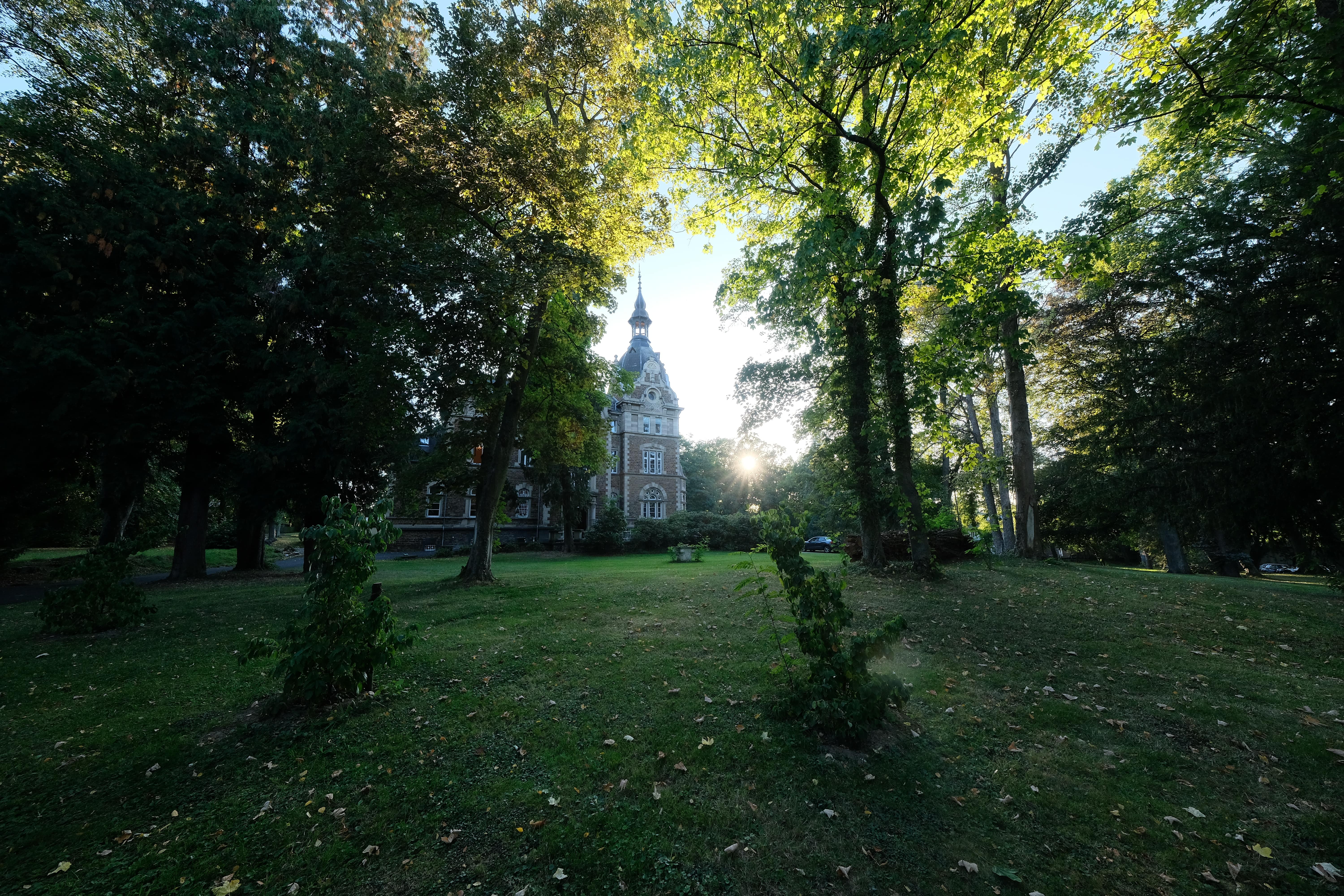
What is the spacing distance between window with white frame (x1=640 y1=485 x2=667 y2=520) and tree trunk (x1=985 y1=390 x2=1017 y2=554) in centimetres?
2592

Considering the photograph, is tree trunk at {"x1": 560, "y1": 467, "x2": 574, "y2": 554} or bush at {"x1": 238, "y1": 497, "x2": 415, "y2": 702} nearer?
bush at {"x1": 238, "y1": 497, "x2": 415, "y2": 702}

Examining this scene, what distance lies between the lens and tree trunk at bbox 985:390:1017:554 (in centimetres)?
2241

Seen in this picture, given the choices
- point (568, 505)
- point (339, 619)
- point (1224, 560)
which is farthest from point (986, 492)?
point (339, 619)

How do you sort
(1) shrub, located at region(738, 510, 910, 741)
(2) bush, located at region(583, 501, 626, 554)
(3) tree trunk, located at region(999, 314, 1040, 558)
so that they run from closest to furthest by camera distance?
1. (1) shrub, located at region(738, 510, 910, 741)
2. (3) tree trunk, located at region(999, 314, 1040, 558)
3. (2) bush, located at region(583, 501, 626, 554)

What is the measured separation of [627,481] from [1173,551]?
110 feet

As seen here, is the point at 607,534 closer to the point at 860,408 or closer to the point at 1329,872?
the point at 860,408

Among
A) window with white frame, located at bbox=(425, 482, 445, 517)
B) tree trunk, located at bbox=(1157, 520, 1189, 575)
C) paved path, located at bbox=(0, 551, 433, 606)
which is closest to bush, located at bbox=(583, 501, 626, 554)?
window with white frame, located at bbox=(425, 482, 445, 517)

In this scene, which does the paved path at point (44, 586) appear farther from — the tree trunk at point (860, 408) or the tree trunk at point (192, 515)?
the tree trunk at point (860, 408)

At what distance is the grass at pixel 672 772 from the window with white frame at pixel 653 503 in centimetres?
3586

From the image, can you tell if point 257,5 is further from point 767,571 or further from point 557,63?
point 767,571

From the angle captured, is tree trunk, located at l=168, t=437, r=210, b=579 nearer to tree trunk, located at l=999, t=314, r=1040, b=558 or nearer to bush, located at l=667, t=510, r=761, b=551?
bush, located at l=667, t=510, r=761, b=551

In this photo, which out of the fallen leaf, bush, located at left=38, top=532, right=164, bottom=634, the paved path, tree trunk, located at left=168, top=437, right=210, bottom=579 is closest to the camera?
the fallen leaf

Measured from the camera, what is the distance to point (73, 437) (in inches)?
559

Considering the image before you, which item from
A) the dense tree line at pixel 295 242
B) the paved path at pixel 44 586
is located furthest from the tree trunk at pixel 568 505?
the dense tree line at pixel 295 242
